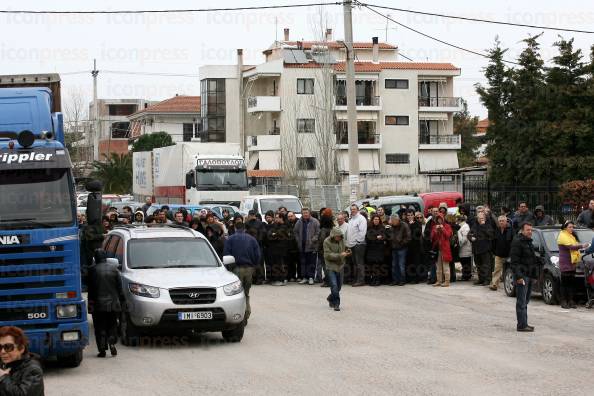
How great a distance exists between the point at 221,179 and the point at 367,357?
3156 centimetres

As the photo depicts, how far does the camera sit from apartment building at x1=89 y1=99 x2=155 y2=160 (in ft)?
426

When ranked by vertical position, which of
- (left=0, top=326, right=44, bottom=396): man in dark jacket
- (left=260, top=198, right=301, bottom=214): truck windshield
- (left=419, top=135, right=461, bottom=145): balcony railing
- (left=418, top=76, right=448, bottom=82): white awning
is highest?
(left=418, top=76, right=448, bottom=82): white awning

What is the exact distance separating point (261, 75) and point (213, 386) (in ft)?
234

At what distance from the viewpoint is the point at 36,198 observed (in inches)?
509

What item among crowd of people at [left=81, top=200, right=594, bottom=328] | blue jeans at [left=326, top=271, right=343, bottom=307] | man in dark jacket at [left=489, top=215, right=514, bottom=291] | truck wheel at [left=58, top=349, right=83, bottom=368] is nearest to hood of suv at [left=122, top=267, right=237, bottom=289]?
truck wheel at [left=58, top=349, right=83, bottom=368]

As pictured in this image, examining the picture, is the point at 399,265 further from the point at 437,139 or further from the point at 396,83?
the point at 437,139

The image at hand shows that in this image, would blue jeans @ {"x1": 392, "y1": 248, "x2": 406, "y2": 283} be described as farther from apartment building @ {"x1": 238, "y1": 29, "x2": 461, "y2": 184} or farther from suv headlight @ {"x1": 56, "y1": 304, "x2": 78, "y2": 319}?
apartment building @ {"x1": 238, "y1": 29, "x2": 461, "y2": 184}

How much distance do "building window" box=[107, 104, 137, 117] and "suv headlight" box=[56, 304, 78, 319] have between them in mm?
131299

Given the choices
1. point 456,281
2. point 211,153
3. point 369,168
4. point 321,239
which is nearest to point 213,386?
point 321,239

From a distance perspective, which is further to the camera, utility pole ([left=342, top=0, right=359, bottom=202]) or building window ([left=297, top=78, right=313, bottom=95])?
building window ([left=297, top=78, right=313, bottom=95])

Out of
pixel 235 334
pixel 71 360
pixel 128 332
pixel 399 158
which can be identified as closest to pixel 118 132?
pixel 399 158

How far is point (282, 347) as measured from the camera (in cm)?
1555

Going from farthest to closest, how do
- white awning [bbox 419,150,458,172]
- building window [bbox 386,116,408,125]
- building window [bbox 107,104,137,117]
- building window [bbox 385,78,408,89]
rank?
building window [bbox 107,104,137,117]
white awning [bbox 419,150,458,172]
building window [bbox 386,116,408,125]
building window [bbox 385,78,408,89]

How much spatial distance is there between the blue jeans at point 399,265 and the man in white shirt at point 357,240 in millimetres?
754
